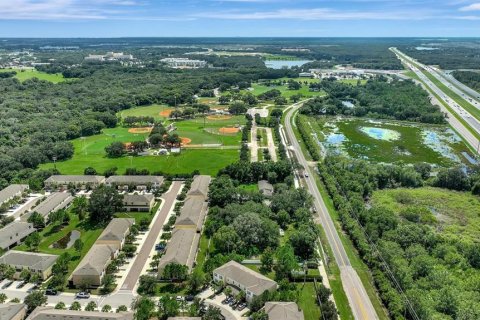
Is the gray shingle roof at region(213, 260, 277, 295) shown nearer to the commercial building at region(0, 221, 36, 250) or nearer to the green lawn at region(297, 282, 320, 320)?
the green lawn at region(297, 282, 320, 320)

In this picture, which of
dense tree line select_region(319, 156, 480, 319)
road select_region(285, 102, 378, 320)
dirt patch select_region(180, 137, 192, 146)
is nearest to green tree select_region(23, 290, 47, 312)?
road select_region(285, 102, 378, 320)

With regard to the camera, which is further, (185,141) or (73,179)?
(185,141)

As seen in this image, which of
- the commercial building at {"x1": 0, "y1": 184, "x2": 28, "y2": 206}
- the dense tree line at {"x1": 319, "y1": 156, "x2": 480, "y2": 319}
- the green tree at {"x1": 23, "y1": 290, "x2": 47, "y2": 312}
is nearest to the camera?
the dense tree line at {"x1": 319, "y1": 156, "x2": 480, "y2": 319}

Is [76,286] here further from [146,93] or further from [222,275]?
[146,93]

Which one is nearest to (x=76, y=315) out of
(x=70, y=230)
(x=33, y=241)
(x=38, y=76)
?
(x=33, y=241)

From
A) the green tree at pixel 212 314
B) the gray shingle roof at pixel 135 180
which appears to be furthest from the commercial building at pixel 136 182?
the green tree at pixel 212 314

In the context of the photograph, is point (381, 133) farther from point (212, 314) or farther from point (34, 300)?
point (34, 300)
